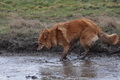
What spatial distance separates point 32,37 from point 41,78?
160 inches

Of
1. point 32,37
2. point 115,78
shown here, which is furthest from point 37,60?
point 115,78

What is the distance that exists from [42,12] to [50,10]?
83cm

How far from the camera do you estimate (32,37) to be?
10.4m

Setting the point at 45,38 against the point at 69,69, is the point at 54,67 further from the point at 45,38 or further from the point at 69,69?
the point at 45,38

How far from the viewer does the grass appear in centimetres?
1204

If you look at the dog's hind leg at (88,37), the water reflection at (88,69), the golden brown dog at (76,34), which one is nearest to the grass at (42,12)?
the golden brown dog at (76,34)

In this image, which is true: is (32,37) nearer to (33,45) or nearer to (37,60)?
(33,45)

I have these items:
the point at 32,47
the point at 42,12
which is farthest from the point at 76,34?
the point at 42,12

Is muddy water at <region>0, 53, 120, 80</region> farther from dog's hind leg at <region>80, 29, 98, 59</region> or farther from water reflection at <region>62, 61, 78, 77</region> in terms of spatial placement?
dog's hind leg at <region>80, 29, 98, 59</region>

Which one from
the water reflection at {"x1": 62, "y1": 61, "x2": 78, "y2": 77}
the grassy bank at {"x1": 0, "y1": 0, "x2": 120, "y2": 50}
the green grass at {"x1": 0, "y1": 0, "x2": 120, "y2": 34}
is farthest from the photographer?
the green grass at {"x1": 0, "y1": 0, "x2": 120, "y2": 34}

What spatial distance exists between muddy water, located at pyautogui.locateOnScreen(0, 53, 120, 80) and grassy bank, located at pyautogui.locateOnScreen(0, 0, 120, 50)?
89 cm

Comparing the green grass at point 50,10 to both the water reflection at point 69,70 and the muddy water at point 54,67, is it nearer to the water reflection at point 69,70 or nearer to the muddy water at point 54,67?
the muddy water at point 54,67

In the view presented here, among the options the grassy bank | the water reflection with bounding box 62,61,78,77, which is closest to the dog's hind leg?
the water reflection with bounding box 62,61,78,77

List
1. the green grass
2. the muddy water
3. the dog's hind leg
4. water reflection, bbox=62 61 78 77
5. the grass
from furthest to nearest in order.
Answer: the green grass → the grass → the dog's hind leg → water reflection, bbox=62 61 78 77 → the muddy water
